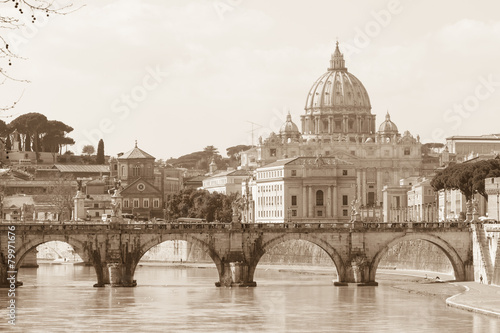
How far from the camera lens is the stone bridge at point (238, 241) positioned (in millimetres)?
92500

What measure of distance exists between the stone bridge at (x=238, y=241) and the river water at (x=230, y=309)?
172 centimetres

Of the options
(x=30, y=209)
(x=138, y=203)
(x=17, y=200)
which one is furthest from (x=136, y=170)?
(x=30, y=209)

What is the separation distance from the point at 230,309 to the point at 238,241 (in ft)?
51.5

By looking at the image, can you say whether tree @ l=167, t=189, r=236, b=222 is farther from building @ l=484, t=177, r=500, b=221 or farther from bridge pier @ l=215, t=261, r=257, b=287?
bridge pier @ l=215, t=261, r=257, b=287

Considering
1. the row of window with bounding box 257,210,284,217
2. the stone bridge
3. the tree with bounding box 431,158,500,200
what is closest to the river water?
the stone bridge

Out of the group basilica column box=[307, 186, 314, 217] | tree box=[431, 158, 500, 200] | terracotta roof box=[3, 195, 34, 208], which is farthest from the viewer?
basilica column box=[307, 186, 314, 217]

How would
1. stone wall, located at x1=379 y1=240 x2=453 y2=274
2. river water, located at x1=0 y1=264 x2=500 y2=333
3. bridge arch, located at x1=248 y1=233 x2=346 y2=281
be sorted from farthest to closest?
stone wall, located at x1=379 y1=240 x2=453 y2=274 < bridge arch, located at x1=248 y1=233 x2=346 y2=281 < river water, located at x1=0 y1=264 x2=500 y2=333

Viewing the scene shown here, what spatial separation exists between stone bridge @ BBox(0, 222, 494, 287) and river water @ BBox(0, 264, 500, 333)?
67.8 inches

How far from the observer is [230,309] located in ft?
255

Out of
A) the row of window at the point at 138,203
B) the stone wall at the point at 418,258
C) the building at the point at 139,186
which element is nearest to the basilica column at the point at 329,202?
the building at the point at 139,186

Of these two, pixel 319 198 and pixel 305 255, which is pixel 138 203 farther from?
pixel 305 255

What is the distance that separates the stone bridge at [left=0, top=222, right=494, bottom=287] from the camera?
3642 inches

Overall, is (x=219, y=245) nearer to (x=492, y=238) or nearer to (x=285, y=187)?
(x=492, y=238)

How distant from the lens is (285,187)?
17225 cm
